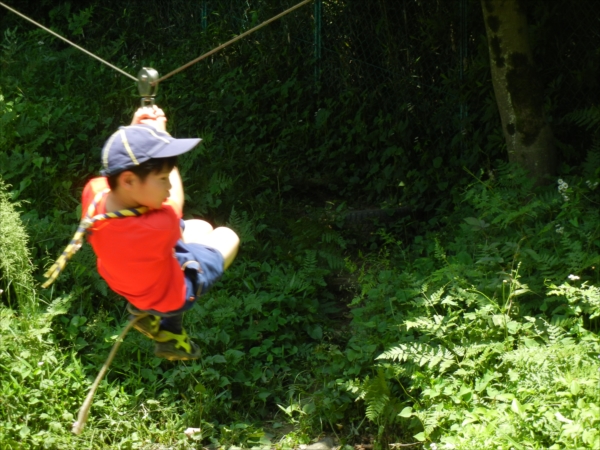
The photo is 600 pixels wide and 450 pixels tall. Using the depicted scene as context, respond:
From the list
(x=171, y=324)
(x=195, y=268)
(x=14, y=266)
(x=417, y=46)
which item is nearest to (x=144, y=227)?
(x=195, y=268)

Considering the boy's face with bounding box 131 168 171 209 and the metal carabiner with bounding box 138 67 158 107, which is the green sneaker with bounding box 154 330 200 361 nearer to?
the boy's face with bounding box 131 168 171 209

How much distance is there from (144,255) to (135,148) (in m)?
0.42

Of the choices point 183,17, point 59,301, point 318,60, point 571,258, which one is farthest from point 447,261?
point 183,17

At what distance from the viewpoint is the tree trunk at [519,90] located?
5699 millimetres


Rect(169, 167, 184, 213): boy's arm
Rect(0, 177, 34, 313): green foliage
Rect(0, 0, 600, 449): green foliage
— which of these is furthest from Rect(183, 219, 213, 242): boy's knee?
Rect(0, 177, 34, 313): green foliage

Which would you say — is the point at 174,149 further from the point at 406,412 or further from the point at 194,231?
the point at 406,412

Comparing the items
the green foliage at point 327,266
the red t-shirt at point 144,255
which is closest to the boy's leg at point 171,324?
the red t-shirt at point 144,255

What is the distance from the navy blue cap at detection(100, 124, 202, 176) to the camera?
307 cm

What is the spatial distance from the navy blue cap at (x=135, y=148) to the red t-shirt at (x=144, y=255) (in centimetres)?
22

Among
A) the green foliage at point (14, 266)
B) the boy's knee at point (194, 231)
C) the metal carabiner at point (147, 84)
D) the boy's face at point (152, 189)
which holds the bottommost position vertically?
the green foliage at point (14, 266)

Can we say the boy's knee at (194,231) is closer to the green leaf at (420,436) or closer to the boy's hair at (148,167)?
the boy's hair at (148,167)

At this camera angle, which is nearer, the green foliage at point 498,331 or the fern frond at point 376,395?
the green foliage at point 498,331

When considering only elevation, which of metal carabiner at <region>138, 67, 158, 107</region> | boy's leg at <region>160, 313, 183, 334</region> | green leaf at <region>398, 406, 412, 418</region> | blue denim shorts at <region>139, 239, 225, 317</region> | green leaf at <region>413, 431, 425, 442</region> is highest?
metal carabiner at <region>138, 67, 158, 107</region>

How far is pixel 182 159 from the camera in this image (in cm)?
647
